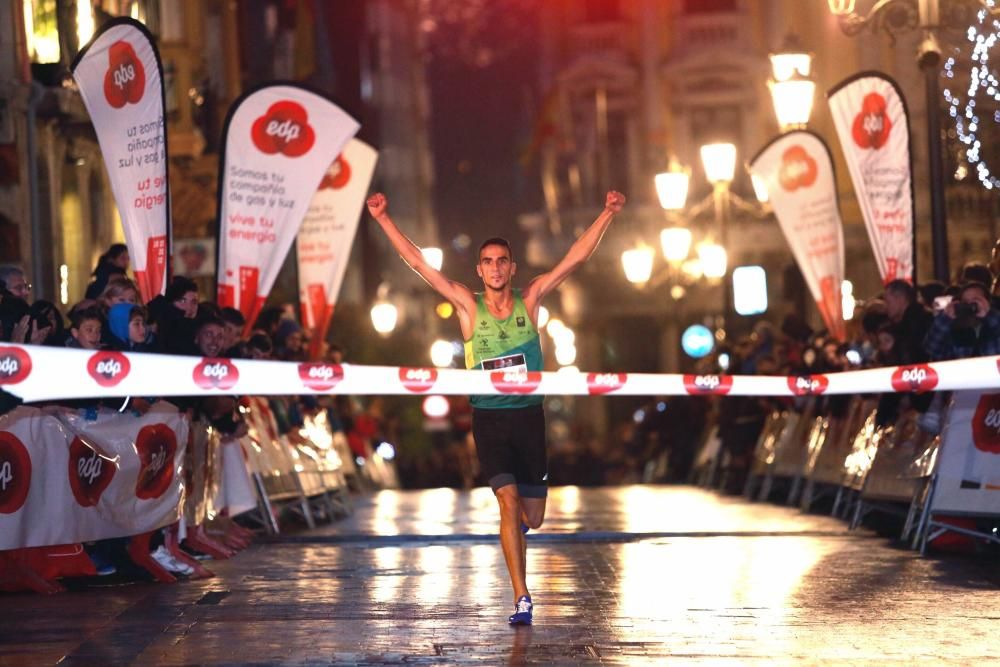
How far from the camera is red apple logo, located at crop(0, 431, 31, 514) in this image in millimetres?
11695

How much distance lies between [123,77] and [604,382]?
5.99 metres

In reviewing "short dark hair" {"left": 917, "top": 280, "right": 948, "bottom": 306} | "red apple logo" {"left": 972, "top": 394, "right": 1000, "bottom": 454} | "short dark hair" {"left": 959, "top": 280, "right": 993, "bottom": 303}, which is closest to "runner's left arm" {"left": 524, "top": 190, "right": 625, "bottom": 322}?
"red apple logo" {"left": 972, "top": 394, "right": 1000, "bottom": 454}

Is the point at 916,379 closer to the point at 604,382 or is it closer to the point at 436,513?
the point at 604,382

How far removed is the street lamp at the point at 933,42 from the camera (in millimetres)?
17031

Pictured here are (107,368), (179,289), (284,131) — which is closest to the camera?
(107,368)

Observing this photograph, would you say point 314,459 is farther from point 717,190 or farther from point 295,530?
point 717,190

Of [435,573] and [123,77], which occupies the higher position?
[123,77]

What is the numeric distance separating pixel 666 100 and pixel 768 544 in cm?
4035

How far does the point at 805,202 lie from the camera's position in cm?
2219

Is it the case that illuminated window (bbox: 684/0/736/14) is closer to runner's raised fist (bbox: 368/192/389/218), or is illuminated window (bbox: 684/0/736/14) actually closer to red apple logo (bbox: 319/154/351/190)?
red apple logo (bbox: 319/154/351/190)

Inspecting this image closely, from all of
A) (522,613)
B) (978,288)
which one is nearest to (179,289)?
(522,613)

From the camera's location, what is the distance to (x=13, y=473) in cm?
1179

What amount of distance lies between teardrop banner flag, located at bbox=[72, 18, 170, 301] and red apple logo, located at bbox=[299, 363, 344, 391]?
221 inches

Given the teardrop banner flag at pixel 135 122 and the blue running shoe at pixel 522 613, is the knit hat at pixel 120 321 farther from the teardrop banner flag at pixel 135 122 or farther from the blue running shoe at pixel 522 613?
the blue running shoe at pixel 522 613
